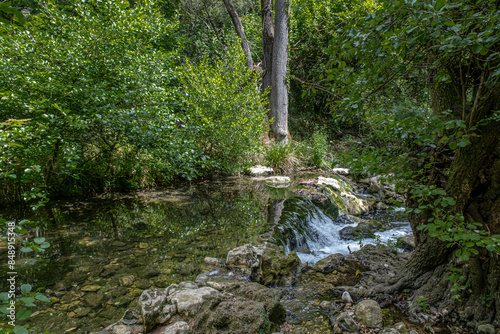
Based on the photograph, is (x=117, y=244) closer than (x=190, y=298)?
No

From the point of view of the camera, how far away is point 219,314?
2072 millimetres

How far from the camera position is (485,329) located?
1.92 meters

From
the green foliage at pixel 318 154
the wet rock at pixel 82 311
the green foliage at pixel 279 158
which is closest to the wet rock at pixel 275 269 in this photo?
the wet rock at pixel 82 311

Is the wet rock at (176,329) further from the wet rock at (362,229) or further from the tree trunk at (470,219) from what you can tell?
the wet rock at (362,229)

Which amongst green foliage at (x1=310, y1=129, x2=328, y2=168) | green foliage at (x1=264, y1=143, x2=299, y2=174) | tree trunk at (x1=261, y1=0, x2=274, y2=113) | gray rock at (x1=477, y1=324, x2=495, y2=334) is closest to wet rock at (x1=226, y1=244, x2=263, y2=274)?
gray rock at (x1=477, y1=324, x2=495, y2=334)

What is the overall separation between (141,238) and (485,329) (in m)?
3.95

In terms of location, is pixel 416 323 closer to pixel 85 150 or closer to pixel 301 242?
pixel 301 242

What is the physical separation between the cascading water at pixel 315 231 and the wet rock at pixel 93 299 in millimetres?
2369

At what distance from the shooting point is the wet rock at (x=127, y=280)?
280 cm

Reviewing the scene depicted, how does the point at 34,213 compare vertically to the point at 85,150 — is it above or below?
below

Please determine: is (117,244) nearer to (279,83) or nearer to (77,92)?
(77,92)

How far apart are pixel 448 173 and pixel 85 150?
5.95m

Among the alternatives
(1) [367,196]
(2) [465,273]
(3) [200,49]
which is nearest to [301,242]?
(2) [465,273]

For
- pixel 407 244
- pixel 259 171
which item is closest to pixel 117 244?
pixel 407 244
